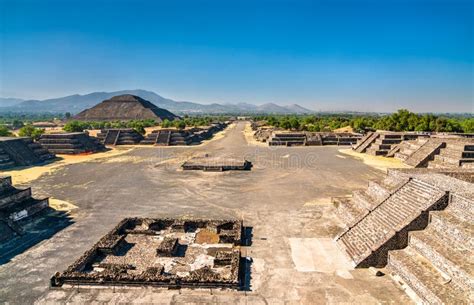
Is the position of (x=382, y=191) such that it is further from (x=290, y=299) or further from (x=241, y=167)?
(x=241, y=167)

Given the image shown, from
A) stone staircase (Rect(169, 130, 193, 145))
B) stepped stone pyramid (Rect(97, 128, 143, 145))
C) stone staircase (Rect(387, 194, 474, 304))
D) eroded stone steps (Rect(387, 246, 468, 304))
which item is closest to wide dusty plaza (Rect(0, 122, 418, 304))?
eroded stone steps (Rect(387, 246, 468, 304))

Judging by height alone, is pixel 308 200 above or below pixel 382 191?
below

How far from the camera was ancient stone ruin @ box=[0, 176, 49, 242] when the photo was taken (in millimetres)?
16688

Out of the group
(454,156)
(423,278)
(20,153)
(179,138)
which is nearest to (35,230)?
(423,278)

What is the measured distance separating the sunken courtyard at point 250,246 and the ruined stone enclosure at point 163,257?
54mm

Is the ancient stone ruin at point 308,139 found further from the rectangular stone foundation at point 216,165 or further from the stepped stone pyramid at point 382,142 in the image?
the rectangular stone foundation at point 216,165

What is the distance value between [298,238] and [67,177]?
86.3ft

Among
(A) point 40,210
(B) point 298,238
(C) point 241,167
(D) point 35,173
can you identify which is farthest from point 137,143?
(B) point 298,238

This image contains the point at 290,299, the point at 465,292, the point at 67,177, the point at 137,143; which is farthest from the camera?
the point at 137,143

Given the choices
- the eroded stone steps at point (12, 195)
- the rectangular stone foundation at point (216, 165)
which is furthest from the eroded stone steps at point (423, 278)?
the rectangular stone foundation at point (216, 165)

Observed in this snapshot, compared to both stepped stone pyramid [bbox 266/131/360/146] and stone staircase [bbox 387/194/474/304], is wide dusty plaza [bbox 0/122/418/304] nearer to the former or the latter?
stone staircase [bbox 387/194/474/304]

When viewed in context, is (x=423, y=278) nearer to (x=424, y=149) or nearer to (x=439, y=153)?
(x=439, y=153)

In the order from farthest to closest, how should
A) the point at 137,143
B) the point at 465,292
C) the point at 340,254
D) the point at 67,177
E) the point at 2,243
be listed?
the point at 137,143 < the point at 67,177 < the point at 2,243 < the point at 340,254 < the point at 465,292

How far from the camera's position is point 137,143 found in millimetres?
65188
